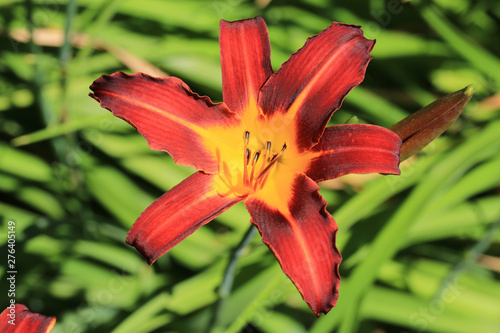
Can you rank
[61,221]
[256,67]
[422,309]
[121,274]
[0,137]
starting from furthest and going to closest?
[0,137], [121,274], [422,309], [61,221], [256,67]

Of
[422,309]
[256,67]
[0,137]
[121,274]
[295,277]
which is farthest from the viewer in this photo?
[0,137]

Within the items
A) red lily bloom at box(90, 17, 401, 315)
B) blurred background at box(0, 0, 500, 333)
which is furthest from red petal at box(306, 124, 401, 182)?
blurred background at box(0, 0, 500, 333)

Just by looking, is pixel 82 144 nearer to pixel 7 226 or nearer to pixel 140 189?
pixel 140 189

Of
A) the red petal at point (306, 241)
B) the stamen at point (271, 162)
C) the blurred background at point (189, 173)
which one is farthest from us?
the blurred background at point (189, 173)

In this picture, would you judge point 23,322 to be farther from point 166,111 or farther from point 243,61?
point 243,61

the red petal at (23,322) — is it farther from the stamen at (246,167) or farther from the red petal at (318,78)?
the red petal at (318,78)

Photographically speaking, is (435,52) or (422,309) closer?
(422,309)

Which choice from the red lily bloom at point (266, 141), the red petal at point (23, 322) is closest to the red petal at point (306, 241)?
the red lily bloom at point (266, 141)

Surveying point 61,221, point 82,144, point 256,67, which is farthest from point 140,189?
point 256,67
